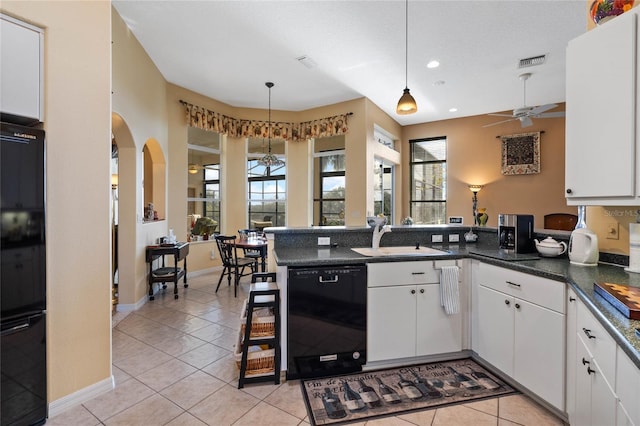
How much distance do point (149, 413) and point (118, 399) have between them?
0.30m

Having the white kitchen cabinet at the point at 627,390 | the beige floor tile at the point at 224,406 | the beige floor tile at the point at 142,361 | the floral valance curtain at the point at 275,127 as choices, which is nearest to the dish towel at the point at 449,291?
the white kitchen cabinet at the point at 627,390

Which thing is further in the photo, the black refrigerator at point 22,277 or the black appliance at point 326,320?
the black appliance at point 326,320

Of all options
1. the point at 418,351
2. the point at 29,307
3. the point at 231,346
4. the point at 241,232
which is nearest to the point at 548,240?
the point at 418,351

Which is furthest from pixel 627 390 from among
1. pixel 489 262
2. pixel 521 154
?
pixel 521 154

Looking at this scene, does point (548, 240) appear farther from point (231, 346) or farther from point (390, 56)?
point (390, 56)

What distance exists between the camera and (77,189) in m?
1.91

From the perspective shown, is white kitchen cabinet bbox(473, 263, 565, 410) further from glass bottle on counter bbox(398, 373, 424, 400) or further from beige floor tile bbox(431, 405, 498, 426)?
glass bottle on counter bbox(398, 373, 424, 400)

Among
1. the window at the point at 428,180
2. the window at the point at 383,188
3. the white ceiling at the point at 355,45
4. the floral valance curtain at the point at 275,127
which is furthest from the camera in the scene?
the window at the point at 428,180

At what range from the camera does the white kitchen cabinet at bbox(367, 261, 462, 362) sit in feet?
7.38

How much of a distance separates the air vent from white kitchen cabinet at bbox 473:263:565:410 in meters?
3.52

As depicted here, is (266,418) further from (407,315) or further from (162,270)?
(162,270)

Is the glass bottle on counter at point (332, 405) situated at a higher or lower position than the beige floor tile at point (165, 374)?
higher

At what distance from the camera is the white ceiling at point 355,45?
10.2ft

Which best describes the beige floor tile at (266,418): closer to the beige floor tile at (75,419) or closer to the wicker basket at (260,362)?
the wicker basket at (260,362)
